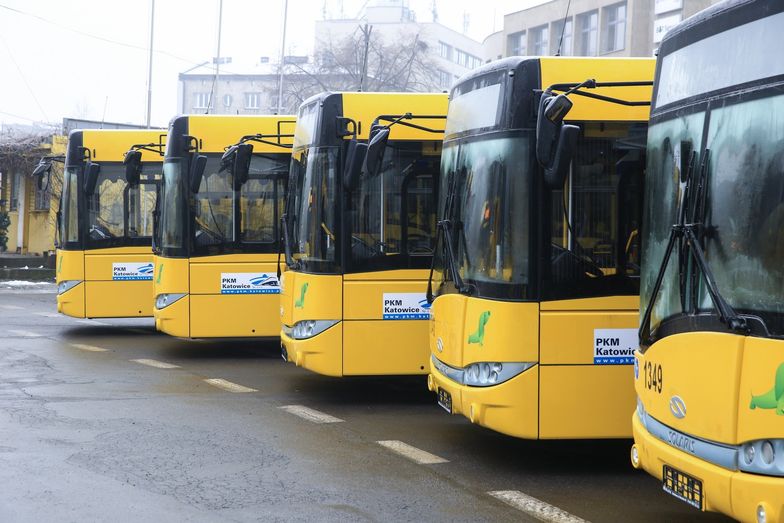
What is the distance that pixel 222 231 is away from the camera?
15.5 meters

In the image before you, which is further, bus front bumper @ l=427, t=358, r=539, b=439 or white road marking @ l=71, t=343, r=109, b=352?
white road marking @ l=71, t=343, r=109, b=352

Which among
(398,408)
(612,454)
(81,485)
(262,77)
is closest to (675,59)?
(612,454)

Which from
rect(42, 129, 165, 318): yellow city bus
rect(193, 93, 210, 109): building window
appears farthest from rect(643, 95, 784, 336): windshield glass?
rect(193, 93, 210, 109): building window

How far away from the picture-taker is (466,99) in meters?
9.03

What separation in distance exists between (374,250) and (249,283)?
4.25 m

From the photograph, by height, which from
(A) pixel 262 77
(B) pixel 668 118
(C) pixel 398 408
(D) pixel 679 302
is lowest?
(C) pixel 398 408

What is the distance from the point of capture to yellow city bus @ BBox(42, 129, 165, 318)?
18609 millimetres

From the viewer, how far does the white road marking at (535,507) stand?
23.3 feet

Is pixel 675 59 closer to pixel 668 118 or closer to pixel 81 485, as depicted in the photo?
pixel 668 118

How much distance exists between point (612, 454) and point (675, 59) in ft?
13.2

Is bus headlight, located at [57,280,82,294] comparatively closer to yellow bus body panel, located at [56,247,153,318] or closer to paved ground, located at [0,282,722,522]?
yellow bus body panel, located at [56,247,153,318]

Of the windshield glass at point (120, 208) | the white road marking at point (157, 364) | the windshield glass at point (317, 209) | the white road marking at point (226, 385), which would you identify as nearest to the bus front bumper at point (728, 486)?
the windshield glass at point (317, 209)

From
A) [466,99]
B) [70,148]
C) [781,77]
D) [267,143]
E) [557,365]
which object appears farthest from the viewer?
[70,148]

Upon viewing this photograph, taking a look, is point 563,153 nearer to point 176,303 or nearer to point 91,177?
point 176,303
